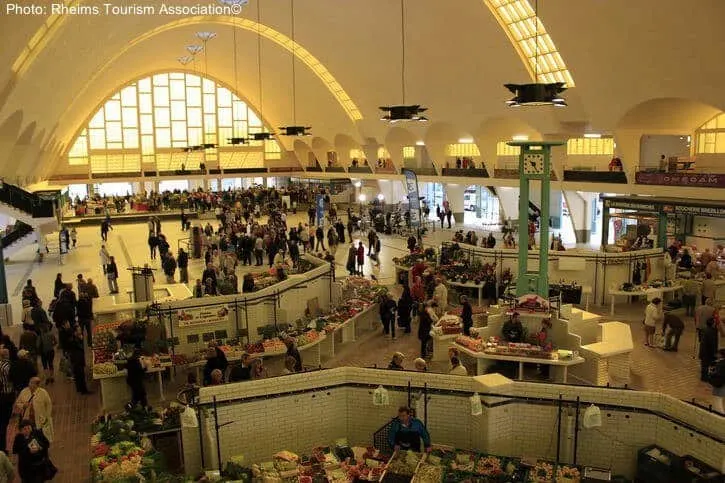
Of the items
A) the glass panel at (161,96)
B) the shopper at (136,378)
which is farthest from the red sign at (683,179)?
the glass panel at (161,96)

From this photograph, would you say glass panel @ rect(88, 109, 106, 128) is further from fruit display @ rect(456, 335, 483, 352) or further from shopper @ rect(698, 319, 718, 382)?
shopper @ rect(698, 319, 718, 382)

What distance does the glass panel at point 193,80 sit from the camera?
47219 millimetres

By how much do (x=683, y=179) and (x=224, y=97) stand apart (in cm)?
3644

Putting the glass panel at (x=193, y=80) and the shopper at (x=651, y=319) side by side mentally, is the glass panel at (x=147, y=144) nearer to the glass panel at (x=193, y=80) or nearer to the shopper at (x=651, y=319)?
the glass panel at (x=193, y=80)

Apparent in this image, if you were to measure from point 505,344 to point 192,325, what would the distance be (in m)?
→ 5.55

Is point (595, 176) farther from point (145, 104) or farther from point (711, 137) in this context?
point (145, 104)

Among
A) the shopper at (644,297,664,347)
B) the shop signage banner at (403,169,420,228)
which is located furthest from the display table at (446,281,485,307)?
the shop signage banner at (403,169,420,228)

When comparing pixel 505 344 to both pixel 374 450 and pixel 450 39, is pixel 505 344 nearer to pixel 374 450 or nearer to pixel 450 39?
pixel 374 450

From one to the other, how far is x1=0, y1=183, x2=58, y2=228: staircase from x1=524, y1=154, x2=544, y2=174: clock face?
16.9m

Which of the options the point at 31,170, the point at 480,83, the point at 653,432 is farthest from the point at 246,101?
the point at 653,432

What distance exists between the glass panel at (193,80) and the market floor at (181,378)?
25884 mm

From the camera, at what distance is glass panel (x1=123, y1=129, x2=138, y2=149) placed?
152 feet

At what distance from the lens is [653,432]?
704 cm

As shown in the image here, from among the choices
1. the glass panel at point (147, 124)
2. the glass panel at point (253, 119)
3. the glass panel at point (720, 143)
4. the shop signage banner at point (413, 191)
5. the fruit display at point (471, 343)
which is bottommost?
the fruit display at point (471, 343)
